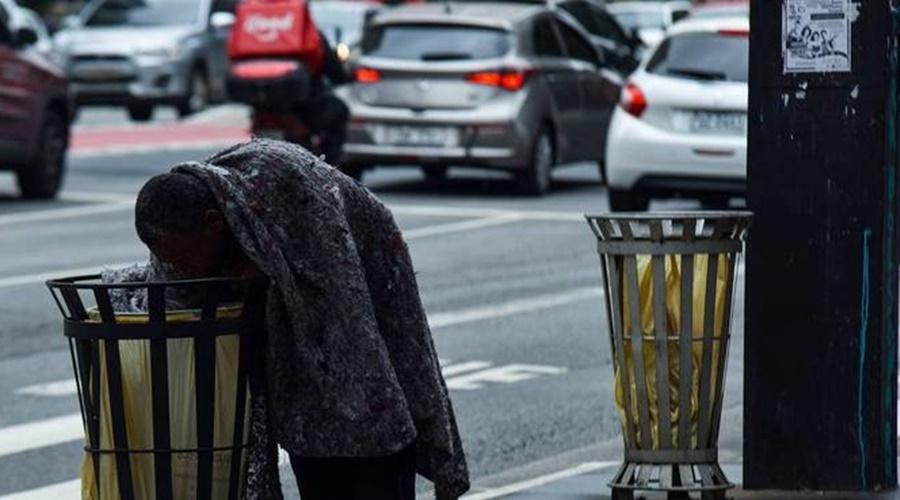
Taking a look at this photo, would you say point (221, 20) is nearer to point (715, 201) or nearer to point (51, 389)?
point (715, 201)

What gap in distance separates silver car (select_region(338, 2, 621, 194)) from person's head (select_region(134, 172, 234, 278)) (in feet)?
48.3

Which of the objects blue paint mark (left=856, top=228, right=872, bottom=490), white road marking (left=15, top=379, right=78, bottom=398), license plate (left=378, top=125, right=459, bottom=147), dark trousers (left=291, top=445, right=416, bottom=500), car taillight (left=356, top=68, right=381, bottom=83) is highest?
dark trousers (left=291, top=445, right=416, bottom=500)

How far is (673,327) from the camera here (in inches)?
272

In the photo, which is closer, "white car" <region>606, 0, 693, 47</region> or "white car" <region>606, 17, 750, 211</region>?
"white car" <region>606, 17, 750, 211</region>

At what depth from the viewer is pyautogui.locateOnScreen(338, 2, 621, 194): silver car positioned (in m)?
19.4

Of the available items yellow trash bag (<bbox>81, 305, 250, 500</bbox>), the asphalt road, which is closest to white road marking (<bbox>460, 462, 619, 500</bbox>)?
the asphalt road

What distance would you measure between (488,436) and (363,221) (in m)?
4.54

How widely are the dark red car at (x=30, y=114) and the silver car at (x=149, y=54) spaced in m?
11.9

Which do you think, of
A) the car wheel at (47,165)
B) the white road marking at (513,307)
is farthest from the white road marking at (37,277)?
the car wheel at (47,165)

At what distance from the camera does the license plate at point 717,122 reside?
16.7 m

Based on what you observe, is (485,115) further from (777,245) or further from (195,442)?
(195,442)

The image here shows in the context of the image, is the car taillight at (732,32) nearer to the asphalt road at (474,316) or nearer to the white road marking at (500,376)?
the asphalt road at (474,316)

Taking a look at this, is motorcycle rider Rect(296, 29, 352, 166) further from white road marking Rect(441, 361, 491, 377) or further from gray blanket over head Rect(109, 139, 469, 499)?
gray blanket over head Rect(109, 139, 469, 499)

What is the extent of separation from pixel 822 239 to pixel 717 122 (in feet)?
32.4
